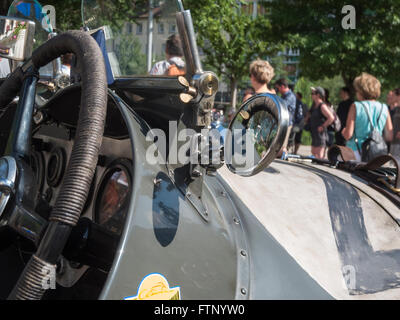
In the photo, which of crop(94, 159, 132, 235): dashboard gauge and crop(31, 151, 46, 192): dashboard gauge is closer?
crop(94, 159, 132, 235): dashboard gauge

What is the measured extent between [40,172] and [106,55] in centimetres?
64

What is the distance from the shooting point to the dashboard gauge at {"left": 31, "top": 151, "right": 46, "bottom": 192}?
1920 mm

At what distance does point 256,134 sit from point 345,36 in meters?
13.1

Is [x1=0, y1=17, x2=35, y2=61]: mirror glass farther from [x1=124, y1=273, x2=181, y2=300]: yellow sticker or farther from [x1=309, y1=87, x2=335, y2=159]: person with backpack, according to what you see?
[x1=309, y1=87, x2=335, y2=159]: person with backpack

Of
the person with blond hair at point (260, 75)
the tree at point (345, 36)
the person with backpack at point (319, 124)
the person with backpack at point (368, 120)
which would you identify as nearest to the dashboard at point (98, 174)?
the person with blond hair at point (260, 75)

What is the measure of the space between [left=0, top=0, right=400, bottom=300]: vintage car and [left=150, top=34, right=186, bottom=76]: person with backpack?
57 mm

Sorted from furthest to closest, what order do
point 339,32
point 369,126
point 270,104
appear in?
point 339,32 < point 369,126 < point 270,104

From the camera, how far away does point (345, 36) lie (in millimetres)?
13180

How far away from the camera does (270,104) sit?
112 centimetres

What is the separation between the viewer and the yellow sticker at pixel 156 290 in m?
0.97

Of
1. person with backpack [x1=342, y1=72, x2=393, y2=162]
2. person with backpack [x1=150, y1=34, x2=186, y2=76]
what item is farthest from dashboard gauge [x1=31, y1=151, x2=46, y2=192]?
person with backpack [x1=342, y1=72, x2=393, y2=162]

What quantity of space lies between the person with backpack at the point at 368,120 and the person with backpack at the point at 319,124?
3303 millimetres
